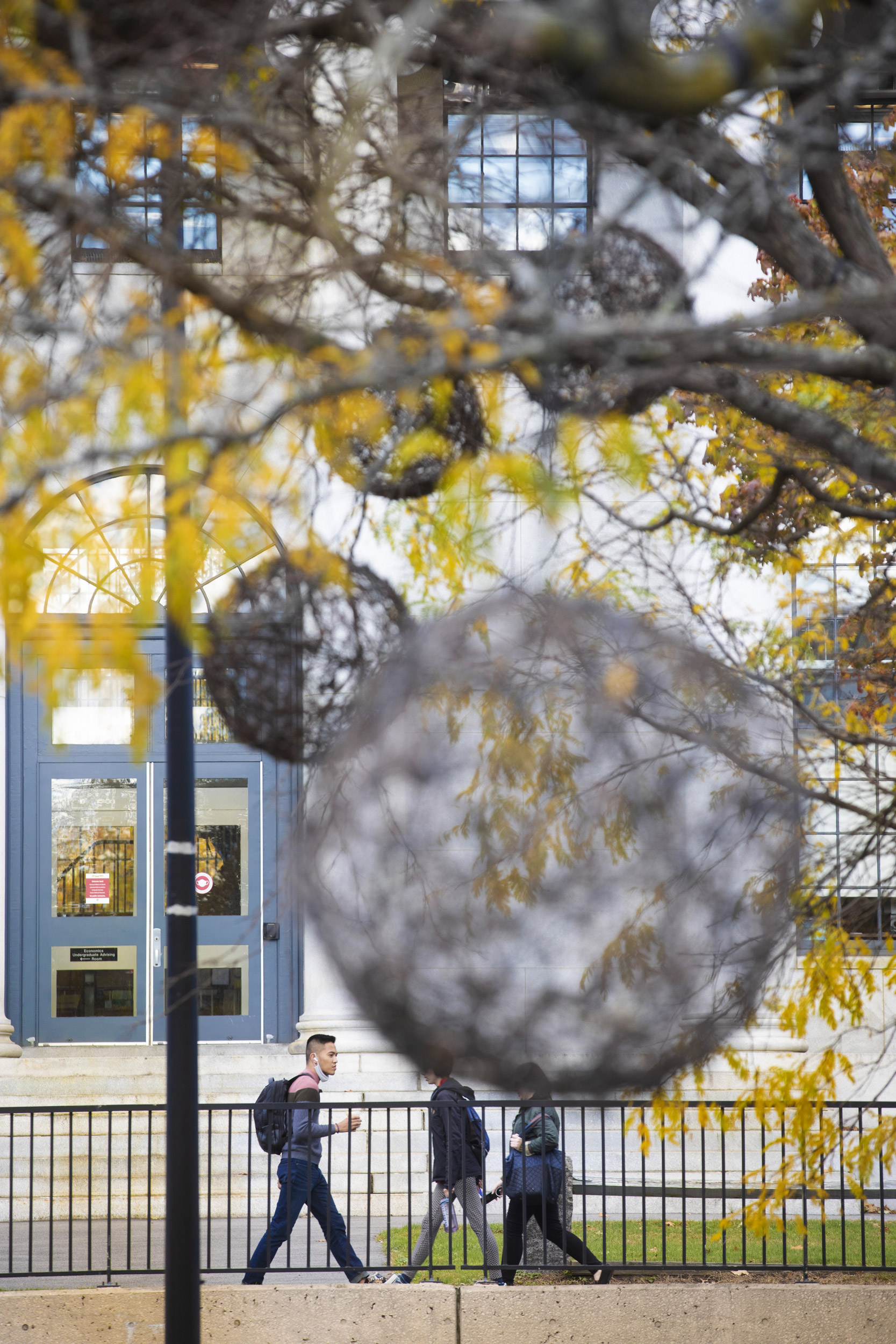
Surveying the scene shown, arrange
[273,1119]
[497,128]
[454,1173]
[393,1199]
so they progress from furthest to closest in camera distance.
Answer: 1. [393,1199]
2. [273,1119]
3. [454,1173]
4. [497,128]

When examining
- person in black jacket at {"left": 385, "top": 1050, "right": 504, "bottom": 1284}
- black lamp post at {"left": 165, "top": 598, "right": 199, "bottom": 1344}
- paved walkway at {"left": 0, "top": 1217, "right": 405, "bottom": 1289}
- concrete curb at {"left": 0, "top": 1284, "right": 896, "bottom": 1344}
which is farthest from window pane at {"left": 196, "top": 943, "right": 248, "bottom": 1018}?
black lamp post at {"left": 165, "top": 598, "right": 199, "bottom": 1344}

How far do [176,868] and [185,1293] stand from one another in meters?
1.87

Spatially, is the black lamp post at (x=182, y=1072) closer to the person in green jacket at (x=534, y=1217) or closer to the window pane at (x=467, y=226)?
the person in green jacket at (x=534, y=1217)

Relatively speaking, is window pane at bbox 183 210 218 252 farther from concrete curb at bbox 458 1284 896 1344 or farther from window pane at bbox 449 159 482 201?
concrete curb at bbox 458 1284 896 1344

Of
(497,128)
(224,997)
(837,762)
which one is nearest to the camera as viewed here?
(497,128)

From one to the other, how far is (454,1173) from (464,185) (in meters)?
5.83

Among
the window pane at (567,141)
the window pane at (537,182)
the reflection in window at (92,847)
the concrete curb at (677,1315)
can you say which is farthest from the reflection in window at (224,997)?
the window pane at (567,141)

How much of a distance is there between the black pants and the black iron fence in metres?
0.05

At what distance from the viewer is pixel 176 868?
5355 mm

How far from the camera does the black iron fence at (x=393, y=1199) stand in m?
7.39

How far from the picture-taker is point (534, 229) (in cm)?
356

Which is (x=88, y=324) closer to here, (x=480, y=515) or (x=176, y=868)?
(x=480, y=515)

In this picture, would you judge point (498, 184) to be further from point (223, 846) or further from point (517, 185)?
point (223, 846)

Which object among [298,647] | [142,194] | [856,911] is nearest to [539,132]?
[142,194]
